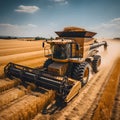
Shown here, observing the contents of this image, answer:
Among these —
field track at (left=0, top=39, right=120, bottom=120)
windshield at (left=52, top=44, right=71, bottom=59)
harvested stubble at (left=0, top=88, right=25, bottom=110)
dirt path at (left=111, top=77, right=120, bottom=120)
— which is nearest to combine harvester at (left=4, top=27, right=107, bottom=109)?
windshield at (left=52, top=44, right=71, bottom=59)

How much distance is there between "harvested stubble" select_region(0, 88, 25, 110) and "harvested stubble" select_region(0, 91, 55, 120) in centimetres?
43

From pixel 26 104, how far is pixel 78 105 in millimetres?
1997

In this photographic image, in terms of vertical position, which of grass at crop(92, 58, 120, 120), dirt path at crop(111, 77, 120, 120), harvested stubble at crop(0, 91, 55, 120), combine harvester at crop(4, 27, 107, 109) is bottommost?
dirt path at crop(111, 77, 120, 120)

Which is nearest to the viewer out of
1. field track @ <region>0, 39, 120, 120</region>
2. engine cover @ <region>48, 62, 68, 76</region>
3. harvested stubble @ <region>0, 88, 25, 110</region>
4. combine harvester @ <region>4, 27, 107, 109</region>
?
field track @ <region>0, 39, 120, 120</region>

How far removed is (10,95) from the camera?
6.17m

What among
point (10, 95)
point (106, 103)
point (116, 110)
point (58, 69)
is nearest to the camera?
point (116, 110)

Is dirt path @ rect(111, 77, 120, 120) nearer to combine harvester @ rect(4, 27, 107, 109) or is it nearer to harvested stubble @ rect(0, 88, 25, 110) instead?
combine harvester @ rect(4, 27, 107, 109)

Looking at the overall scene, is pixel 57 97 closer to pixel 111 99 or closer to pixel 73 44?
pixel 111 99

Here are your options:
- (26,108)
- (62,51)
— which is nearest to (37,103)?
(26,108)

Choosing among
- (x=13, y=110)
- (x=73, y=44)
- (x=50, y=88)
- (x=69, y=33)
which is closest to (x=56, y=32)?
(x=69, y=33)

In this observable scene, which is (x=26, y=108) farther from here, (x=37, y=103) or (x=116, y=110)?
(x=116, y=110)

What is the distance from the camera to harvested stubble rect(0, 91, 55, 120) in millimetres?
4641

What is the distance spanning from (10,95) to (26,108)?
146 cm

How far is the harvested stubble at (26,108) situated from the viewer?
4641mm
